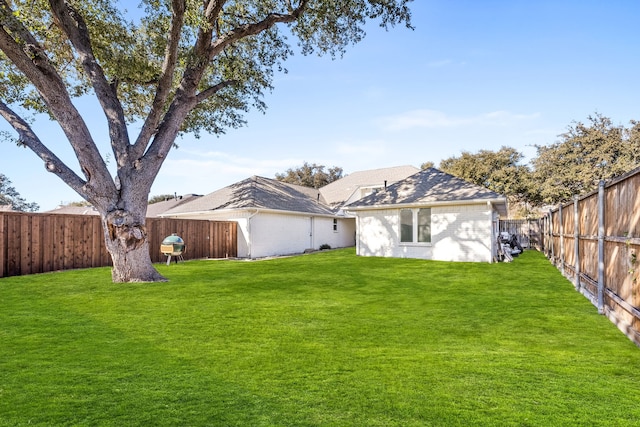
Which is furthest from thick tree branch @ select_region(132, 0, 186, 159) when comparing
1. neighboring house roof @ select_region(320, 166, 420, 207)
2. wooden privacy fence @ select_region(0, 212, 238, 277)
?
neighboring house roof @ select_region(320, 166, 420, 207)

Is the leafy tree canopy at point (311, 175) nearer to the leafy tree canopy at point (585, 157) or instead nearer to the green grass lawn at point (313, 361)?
the leafy tree canopy at point (585, 157)

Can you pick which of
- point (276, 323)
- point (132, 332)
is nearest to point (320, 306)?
point (276, 323)

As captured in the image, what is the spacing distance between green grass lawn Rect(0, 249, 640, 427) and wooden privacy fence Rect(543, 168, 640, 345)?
0.32 metres

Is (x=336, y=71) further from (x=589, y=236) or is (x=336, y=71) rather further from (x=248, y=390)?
(x=248, y=390)

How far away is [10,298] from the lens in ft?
22.0

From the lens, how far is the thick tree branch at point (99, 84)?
28.0ft


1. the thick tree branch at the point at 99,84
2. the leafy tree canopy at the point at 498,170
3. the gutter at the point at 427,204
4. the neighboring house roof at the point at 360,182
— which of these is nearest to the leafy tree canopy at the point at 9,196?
the neighboring house roof at the point at 360,182

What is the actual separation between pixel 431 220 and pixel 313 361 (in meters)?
12.2

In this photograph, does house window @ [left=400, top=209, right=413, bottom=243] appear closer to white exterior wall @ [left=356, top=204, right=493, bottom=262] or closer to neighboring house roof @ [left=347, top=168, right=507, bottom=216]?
white exterior wall @ [left=356, top=204, right=493, bottom=262]

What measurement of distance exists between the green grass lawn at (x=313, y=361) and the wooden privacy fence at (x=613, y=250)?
12.4 inches

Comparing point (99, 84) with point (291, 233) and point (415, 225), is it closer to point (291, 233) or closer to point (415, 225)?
point (291, 233)

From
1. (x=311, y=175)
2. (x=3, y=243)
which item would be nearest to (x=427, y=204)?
(x=3, y=243)

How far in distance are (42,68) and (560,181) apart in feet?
91.9

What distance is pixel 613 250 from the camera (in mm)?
4848
